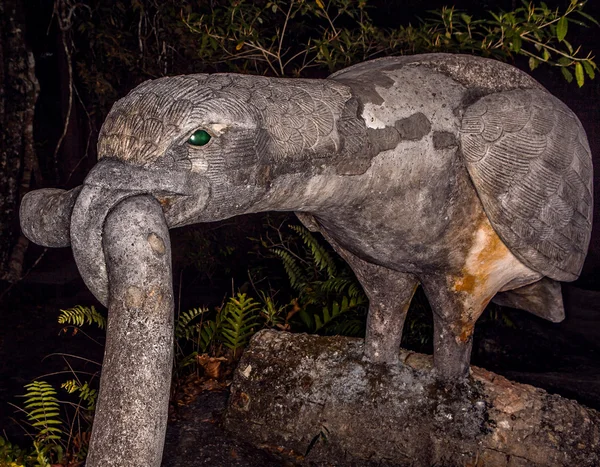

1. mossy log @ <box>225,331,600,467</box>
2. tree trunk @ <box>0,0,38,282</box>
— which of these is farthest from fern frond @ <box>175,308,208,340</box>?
tree trunk @ <box>0,0,38,282</box>

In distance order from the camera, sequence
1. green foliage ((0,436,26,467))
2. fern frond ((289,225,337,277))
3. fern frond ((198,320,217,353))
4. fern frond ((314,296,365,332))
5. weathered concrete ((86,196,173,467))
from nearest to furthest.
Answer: weathered concrete ((86,196,173,467)) < green foliage ((0,436,26,467)) < fern frond ((198,320,217,353)) < fern frond ((314,296,365,332)) < fern frond ((289,225,337,277))

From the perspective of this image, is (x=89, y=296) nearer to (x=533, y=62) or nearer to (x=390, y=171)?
(x=533, y=62)

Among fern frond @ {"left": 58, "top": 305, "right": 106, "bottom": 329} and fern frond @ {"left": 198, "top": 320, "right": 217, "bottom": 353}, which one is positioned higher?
fern frond @ {"left": 58, "top": 305, "right": 106, "bottom": 329}

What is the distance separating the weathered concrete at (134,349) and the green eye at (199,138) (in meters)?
0.25

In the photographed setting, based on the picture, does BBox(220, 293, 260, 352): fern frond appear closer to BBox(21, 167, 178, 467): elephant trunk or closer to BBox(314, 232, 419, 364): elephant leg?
BBox(314, 232, 419, 364): elephant leg

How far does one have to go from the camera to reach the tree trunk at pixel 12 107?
4903 millimetres

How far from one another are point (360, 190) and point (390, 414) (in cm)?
124

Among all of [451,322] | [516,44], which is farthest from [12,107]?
[451,322]

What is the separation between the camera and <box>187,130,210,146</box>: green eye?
80.7 inches

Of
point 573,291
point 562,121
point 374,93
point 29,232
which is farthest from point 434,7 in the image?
point 29,232

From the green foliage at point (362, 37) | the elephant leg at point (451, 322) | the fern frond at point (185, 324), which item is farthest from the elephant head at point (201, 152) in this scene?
the fern frond at point (185, 324)

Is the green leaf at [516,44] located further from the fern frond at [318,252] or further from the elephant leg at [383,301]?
the fern frond at [318,252]

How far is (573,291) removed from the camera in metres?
5.47

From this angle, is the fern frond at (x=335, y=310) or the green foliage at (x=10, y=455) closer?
the green foliage at (x=10, y=455)
